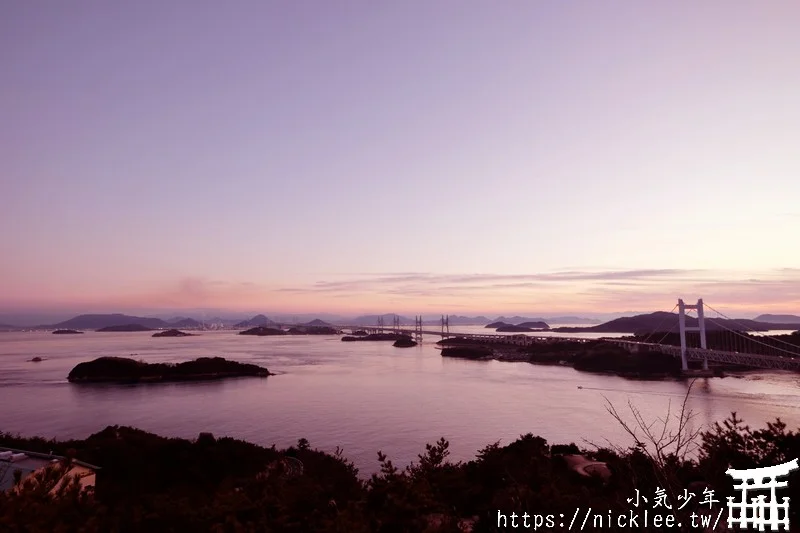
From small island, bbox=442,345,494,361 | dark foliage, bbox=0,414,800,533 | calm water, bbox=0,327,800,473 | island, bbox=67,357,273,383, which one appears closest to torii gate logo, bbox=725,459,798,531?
dark foliage, bbox=0,414,800,533

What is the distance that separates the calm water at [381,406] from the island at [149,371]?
1.98m

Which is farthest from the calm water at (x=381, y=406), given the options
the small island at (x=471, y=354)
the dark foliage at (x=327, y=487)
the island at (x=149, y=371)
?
the small island at (x=471, y=354)

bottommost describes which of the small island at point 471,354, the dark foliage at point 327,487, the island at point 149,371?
the small island at point 471,354

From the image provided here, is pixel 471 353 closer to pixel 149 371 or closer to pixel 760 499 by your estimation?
pixel 149 371

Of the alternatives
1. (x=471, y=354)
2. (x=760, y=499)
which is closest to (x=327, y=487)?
(x=760, y=499)

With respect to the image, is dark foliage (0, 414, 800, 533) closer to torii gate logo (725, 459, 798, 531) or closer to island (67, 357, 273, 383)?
torii gate logo (725, 459, 798, 531)

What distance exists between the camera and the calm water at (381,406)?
749 inches

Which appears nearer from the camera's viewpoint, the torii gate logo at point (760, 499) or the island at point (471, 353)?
the torii gate logo at point (760, 499)

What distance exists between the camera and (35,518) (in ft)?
9.61

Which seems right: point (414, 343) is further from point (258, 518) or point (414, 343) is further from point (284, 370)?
point (258, 518)

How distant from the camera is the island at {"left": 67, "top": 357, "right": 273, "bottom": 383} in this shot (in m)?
39.9

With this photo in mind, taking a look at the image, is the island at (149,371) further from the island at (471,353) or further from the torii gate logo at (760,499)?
the torii gate logo at (760,499)

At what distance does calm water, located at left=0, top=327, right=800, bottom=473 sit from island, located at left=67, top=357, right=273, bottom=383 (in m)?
1.98

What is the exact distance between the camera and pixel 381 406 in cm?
2538
